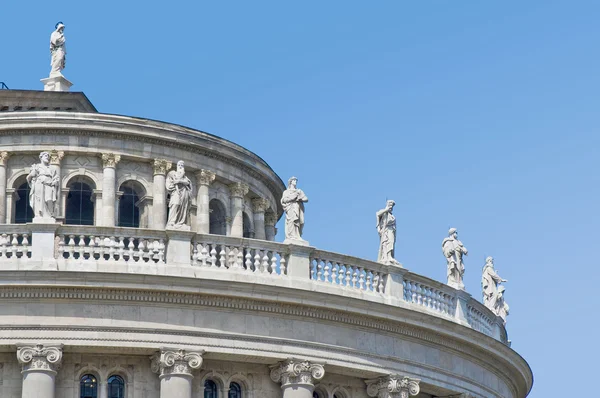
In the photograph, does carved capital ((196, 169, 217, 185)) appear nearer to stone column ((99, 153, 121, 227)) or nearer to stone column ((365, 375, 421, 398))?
stone column ((99, 153, 121, 227))

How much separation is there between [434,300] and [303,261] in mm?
5074

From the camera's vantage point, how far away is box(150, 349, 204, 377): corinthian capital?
42.3m

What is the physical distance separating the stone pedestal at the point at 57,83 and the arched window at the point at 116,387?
18810mm

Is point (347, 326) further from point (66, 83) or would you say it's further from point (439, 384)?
point (66, 83)

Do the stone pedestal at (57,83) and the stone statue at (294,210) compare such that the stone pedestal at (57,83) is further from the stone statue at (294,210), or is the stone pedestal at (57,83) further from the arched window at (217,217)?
the stone statue at (294,210)

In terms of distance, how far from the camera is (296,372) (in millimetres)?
43719

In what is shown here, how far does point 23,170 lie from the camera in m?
53.5

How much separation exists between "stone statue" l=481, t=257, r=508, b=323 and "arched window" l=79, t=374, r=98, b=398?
15.1 metres

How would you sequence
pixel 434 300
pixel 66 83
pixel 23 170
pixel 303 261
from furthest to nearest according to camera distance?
1. pixel 66 83
2. pixel 23 170
3. pixel 434 300
4. pixel 303 261

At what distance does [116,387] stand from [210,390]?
2.62m

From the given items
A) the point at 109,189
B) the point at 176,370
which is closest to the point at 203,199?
the point at 109,189

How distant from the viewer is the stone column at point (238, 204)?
56406mm

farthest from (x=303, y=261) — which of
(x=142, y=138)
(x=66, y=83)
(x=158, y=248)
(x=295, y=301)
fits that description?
(x=66, y=83)

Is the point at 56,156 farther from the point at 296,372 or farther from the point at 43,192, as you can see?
the point at 296,372
